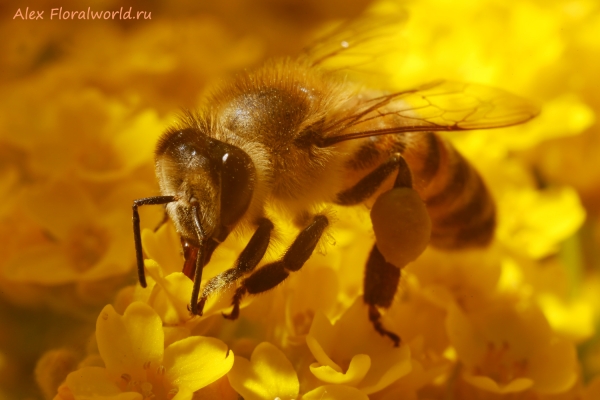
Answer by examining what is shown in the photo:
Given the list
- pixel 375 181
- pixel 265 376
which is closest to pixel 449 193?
pixel 375 181

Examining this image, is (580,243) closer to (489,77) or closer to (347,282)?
(489,77)

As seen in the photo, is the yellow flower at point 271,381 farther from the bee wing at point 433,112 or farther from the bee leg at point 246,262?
the bee wing at point 433,112

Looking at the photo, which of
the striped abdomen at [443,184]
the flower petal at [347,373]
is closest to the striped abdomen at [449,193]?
the striped abdomen at [443,184]

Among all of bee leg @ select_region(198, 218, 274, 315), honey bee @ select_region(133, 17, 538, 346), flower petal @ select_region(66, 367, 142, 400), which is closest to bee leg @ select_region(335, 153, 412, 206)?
honey bee @ select_region(133, 17, 538, 346)

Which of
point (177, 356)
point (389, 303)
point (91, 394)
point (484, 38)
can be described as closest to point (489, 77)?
point (484, 38)

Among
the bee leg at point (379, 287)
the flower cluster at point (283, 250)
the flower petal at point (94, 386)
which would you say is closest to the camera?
the flower petal at point (94, 386)

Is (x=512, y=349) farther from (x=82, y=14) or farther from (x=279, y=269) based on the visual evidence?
(x=82, y=14)
